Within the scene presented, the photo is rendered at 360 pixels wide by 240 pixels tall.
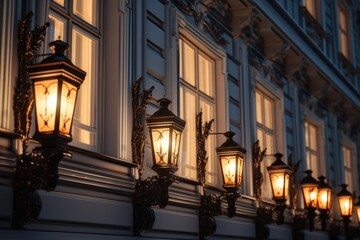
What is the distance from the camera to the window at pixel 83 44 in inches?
274

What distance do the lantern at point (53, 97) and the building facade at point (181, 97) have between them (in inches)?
12.0

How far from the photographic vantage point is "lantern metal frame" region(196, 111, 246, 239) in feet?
29.9

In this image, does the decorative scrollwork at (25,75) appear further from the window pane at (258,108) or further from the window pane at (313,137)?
the window pane at (313,137)

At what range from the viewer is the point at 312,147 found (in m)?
15.6

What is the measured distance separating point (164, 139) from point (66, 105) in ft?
6.88

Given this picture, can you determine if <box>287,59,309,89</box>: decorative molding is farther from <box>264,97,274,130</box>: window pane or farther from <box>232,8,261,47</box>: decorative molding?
<box>232,8,261,47</box>: decorative molding

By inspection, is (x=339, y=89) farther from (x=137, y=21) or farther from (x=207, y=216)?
(x=137, y=21)

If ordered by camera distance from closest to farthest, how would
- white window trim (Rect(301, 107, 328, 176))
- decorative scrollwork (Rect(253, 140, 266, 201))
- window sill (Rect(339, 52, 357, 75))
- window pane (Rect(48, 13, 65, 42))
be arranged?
window pane (Rect(48, 13, 65, 42)) < decorative scrollwork (Rect(253, 140, 266, 201)) < white window trim (Rect(301, 107, 328, 176)) < window sill (Rect(339, 52, 357, 75))

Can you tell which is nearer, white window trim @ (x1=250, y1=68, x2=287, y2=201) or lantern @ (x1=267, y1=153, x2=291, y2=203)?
lantern @ (x1=267, y1=153, x2=291, y2=203)

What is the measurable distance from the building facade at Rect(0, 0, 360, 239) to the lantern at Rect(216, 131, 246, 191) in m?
0.39

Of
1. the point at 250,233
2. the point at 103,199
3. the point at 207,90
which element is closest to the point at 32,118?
the point at 103,199

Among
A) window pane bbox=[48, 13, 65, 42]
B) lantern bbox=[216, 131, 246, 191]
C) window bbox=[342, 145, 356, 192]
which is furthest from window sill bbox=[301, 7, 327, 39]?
window pane bbox=[48, 13, 65, 42]

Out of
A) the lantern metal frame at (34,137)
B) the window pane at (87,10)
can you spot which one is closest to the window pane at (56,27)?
the window pane at (87,10)

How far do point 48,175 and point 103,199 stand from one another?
4.91 ft
